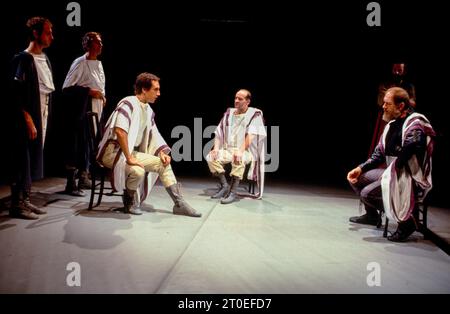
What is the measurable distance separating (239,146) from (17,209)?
7.90ft

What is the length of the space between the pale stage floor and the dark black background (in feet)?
6.73

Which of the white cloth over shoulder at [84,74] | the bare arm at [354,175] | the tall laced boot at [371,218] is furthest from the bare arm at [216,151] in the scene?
the tall laced boot at [371,218]

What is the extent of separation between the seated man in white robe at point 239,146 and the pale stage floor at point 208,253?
0.58 meters

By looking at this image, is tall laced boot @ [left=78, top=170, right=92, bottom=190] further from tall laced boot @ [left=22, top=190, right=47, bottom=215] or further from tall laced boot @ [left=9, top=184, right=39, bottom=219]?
tall laced boot @ [left=9, top=184, right=39, bottom=219]

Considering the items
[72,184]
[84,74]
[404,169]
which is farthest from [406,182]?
[84,74]

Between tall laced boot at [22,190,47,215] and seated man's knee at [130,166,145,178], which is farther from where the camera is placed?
seated man's knee at [130,166,145,178]

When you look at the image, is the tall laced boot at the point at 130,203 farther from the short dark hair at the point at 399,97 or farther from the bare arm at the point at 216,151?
the short dark hair at the point at 399,97

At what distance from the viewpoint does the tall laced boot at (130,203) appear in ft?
11.4

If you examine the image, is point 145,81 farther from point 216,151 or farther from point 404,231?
point 404,231

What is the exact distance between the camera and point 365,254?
278 cm

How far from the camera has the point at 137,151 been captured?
3752 millimetres

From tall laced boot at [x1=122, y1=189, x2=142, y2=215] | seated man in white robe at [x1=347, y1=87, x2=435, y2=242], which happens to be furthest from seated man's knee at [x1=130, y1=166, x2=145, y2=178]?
seated man in white robe at [x1=347, y1=87, x2=435, y2=242]

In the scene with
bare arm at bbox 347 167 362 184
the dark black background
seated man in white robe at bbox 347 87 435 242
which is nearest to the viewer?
seated man in white robe at bbox 347 87 435 242

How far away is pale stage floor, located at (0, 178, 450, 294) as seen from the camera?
2.12 metres
